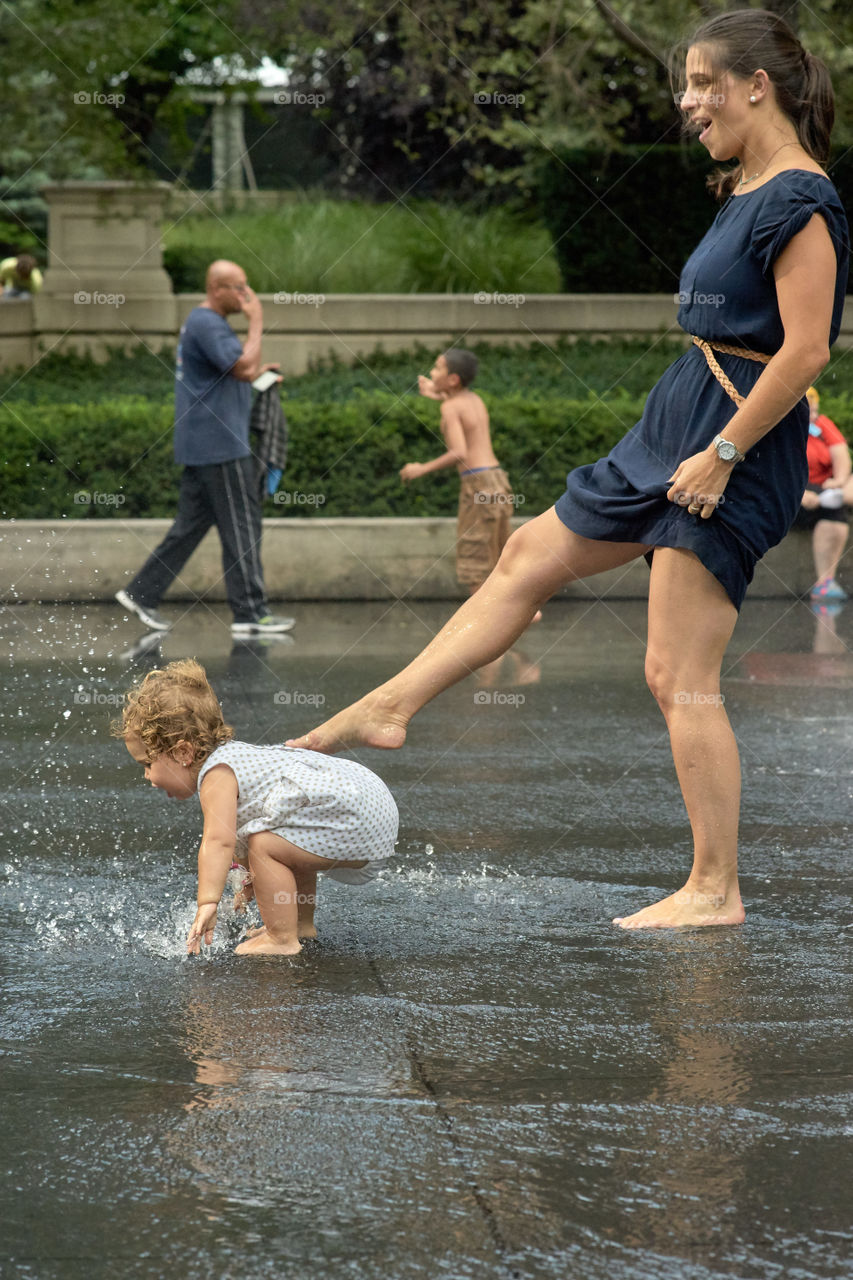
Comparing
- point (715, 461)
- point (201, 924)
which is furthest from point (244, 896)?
point (715, 461)

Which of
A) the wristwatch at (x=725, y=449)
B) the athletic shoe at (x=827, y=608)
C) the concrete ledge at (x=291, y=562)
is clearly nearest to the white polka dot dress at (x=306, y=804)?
the wristwatch at (x=725, y=449)

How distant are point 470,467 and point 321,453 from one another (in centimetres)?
212

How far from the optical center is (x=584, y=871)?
15.3 ft

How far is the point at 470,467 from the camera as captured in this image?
1044 centimetres

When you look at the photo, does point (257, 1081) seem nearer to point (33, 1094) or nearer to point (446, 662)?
point (33, 1094)

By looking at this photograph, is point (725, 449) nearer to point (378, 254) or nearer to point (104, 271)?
point (104, 271)

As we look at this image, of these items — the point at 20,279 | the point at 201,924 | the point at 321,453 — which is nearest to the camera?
the point at 201,924

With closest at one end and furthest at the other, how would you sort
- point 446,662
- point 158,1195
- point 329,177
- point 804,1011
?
point 158,1195 → point 804,1011 → point 446,662 → point 329,177

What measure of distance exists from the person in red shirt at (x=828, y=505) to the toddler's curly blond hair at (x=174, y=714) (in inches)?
328

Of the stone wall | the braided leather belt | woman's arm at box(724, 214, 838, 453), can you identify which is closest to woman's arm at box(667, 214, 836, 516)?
woman's arm at box(724, 214, 838, 453)

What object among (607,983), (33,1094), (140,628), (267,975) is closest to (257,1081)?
(33,1094)

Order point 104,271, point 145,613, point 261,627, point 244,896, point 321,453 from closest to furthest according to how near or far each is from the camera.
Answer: point 244,896, point 145,613, point 261,627, point 321,453, point 104,271

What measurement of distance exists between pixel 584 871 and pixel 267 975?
4.24ft

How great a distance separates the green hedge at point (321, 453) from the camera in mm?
11836
